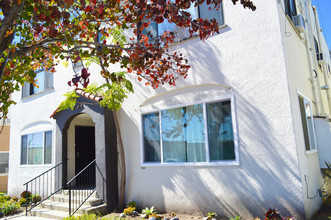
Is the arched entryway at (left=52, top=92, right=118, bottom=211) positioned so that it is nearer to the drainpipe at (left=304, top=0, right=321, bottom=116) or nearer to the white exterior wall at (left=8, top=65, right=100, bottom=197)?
the white exterior wall at (left=8, top=65, right=100, bottom=197)

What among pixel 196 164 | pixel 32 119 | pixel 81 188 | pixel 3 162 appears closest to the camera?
pixel 196 164

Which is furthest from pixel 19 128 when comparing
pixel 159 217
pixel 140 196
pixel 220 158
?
pixel 220 158

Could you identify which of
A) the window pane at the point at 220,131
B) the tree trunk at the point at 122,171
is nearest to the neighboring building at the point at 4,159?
the tree trunk at the point at 122,171

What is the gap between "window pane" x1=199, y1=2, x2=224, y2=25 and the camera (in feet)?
22.8

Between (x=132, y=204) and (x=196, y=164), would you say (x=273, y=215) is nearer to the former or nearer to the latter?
(x=196, y=164)

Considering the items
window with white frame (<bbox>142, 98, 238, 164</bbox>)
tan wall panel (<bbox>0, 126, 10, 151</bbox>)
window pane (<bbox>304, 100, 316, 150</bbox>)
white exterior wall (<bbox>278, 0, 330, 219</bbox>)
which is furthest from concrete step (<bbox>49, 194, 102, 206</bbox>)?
tan wall panel (<bbox>0, 126, 10, 151</bbox>)

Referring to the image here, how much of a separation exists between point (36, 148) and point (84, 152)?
78.1 inches

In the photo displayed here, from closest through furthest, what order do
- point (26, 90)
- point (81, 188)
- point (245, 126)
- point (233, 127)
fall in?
point (245, 126)
point (233, 127)
point (81, 188)
point (26, 90)

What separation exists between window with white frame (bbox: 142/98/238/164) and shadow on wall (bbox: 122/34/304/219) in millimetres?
253

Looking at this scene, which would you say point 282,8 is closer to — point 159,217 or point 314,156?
point 314,156

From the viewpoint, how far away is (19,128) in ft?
39.8

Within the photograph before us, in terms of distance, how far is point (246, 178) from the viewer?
19.8 ft

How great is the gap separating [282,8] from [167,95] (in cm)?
346

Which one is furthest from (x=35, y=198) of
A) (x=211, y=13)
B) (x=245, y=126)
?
(x=211, y=13)
